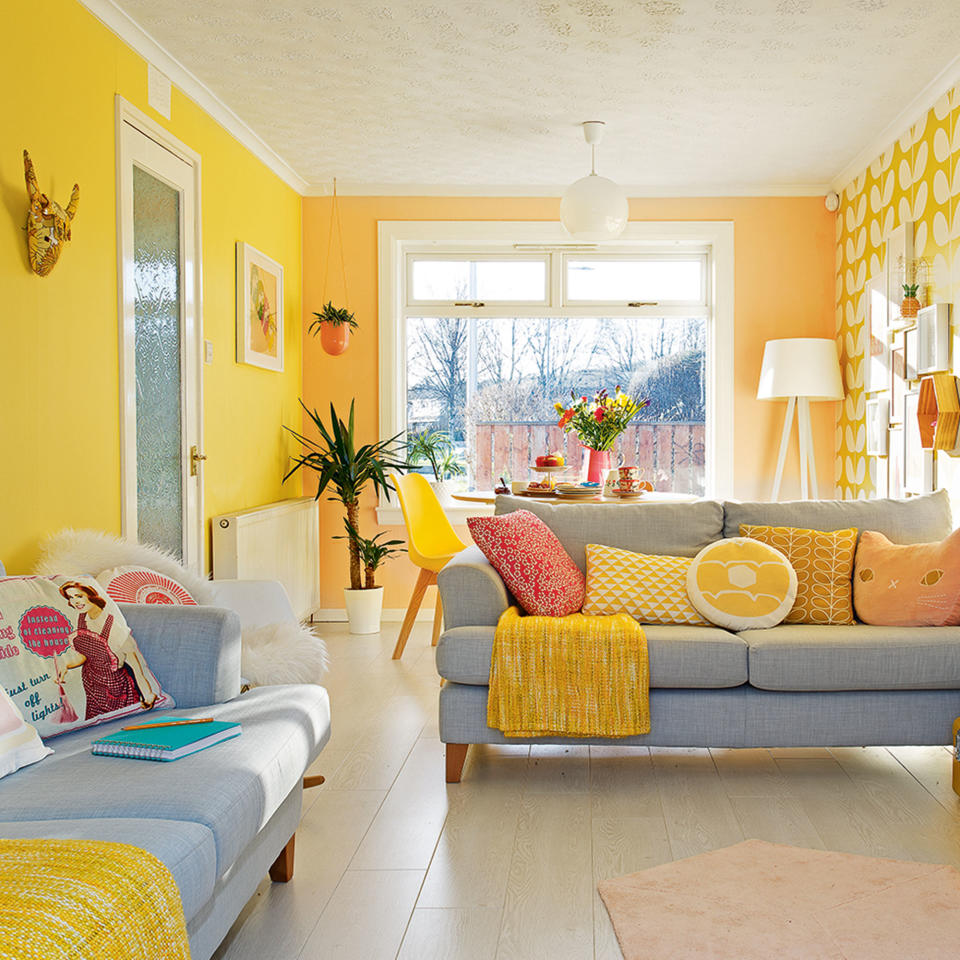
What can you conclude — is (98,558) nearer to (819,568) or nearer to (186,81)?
(186,81)

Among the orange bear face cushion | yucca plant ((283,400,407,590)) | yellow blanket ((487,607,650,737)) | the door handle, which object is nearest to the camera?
yellow blanket ((487,607,650,737))

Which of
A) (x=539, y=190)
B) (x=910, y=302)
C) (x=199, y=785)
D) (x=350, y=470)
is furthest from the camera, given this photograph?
(x=539, y=190)

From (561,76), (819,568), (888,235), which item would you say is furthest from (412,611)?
(888,235)

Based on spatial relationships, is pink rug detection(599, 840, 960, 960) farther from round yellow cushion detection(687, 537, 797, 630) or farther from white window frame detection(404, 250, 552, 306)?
white window frame detection(404, 250, 552, 306)

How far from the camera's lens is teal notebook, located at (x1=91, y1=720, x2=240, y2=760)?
193 centimetres

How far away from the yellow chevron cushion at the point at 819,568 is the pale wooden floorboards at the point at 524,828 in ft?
1.58

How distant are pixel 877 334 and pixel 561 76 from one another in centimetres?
215

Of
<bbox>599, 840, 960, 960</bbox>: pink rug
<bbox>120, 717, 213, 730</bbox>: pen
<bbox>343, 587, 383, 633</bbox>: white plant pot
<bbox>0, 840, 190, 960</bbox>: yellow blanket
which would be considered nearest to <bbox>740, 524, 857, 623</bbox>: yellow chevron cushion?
<bbox>599, 840, 960, 960</bbox>: pink rug

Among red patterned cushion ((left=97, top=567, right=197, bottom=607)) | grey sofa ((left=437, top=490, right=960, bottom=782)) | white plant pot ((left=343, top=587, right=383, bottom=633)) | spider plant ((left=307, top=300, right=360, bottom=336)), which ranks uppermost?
spider plant ((left=307, top=300, right=360, bottom=336))

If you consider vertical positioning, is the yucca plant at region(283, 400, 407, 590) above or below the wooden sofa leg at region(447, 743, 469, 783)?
above

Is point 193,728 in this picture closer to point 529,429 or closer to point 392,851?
point 392,851

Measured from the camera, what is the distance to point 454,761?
10.0 feet

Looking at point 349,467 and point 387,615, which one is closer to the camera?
point 349,467

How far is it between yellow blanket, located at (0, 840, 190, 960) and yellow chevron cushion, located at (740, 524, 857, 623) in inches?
98.0
